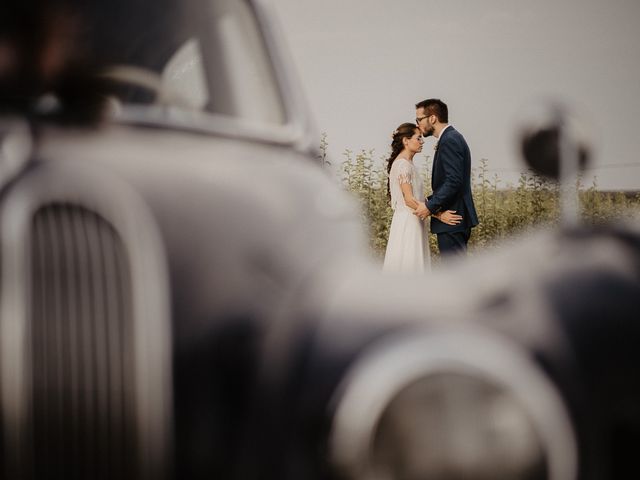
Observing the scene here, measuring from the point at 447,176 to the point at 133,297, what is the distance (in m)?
5.60

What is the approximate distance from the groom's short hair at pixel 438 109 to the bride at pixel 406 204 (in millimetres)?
723

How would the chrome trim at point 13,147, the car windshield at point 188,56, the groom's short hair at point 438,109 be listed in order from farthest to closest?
the groom's short hair at point 438,109 → the car windshield at point 188,56 → the chrome trim at point 13,147

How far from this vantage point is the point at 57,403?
1.71 metres

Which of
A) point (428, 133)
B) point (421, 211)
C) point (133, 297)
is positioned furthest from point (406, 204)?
point (133, 297)

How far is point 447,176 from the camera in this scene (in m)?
7.13

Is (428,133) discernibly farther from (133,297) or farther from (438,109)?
(133,297)

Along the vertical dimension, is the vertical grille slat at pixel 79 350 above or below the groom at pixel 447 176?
below

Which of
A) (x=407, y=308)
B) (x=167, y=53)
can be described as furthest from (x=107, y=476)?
(x=167, y=53)

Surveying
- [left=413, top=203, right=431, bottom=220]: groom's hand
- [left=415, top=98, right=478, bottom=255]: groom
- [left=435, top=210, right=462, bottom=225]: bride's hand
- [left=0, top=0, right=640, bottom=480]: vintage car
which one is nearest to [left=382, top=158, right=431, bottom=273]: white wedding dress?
[left=413, top=203, right=431, bottom=220]: groom's hand

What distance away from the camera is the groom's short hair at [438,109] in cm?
742

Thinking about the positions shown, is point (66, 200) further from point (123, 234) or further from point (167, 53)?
point (167, 53)

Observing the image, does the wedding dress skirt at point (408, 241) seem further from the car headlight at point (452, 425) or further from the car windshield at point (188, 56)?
the car headlight at point (452, 425)

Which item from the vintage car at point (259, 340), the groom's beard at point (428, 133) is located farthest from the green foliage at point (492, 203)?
the vintage car at point (259, 340)

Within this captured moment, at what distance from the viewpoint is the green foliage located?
13414mm
